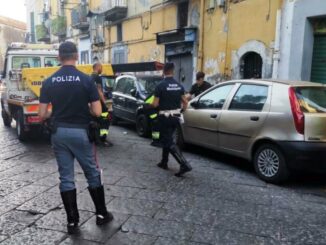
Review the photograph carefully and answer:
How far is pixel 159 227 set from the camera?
3.95 metres

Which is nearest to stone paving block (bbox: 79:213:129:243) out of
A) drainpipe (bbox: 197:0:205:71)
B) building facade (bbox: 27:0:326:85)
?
building facade (bbox: 27:0:326:85)

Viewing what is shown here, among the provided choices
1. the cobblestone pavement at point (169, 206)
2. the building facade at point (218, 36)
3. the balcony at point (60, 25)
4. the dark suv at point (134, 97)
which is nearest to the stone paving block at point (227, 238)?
the cobblestone pavement at point (169, 206)

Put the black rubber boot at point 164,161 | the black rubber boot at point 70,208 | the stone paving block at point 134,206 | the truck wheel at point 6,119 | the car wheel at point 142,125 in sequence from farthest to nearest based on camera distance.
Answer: the truck wheel at point 6,119
the car wheel at point 142,125
the black rubber boot at point 164,161
the stone paving block at point 134,206
the black rubber boot at point 70,208

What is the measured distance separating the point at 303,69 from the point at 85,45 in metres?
19.0

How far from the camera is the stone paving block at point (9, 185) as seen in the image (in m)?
5.14

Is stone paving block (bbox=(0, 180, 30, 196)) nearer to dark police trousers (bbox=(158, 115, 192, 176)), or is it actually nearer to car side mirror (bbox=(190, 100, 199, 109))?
dark police trousers (bbox=(158, 115, 192, 176))

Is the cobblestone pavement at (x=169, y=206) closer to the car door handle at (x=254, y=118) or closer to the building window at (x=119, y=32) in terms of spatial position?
the car door handle at (x=254, y=118)

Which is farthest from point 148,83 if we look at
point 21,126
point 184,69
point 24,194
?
point 24,194

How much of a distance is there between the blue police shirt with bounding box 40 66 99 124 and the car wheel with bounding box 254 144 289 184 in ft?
9.43

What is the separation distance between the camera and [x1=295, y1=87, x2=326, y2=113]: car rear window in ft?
17.4

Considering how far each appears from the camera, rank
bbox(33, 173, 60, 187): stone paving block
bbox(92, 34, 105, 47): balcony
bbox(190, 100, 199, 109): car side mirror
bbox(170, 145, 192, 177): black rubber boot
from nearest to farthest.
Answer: bbox(33, 173, 60, 187): stone paving block → bbox(170, 145, 192, 177): black rubber boot → bbox(190, 100, 199, 109): car side mirror → bbox(92, 34, 105, 47): balcony

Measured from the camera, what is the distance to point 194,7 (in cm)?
1402

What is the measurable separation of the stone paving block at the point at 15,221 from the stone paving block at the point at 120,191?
1.11 metres

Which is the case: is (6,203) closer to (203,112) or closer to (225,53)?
(203,112)
